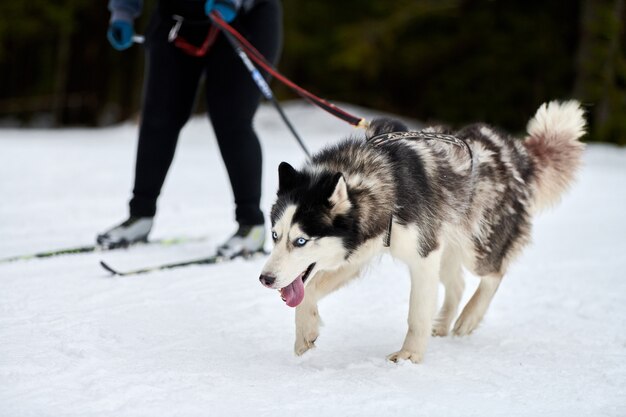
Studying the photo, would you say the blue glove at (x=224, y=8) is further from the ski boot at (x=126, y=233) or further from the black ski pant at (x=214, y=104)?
the ski boot at (x=126, y=233)

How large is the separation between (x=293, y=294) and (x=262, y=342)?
1.48 ft

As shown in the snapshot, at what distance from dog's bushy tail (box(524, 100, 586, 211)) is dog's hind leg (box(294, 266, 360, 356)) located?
1280 millimetres

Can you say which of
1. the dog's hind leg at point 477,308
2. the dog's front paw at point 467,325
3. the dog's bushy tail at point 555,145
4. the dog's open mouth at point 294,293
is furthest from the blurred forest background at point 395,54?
the dog's open mouth at point 294,293

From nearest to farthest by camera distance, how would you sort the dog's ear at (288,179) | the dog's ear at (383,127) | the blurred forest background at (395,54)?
the dog's ear at (288,179), the dog's ear at (383,127), the blurred forest background at (395,54)

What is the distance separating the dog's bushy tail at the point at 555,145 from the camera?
11.8ft

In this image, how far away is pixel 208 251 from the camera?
446 centimetres

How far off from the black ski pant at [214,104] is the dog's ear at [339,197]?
5.56ft

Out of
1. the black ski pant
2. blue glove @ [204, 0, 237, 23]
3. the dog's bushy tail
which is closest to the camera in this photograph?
the dog's bushy tail

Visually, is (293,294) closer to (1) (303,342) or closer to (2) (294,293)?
(2) (294,293)

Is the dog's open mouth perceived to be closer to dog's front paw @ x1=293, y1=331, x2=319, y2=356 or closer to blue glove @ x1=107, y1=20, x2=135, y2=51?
dog's front paw @ x1=293, y1=331, x2=319, y2=356

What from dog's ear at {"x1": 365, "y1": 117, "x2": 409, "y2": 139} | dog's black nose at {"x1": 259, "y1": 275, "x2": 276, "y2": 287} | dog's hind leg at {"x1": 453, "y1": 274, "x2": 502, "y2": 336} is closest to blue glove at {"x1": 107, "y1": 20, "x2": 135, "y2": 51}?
dog's ear at {"x1": 365, "y1": 117, "x2": 409, "y2": 139}

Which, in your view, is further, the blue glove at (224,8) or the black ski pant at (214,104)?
the black ski pant at (214,104)

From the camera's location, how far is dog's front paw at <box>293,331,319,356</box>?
2.76m

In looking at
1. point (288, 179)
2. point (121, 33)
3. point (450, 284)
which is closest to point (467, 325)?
point (450, 284)
